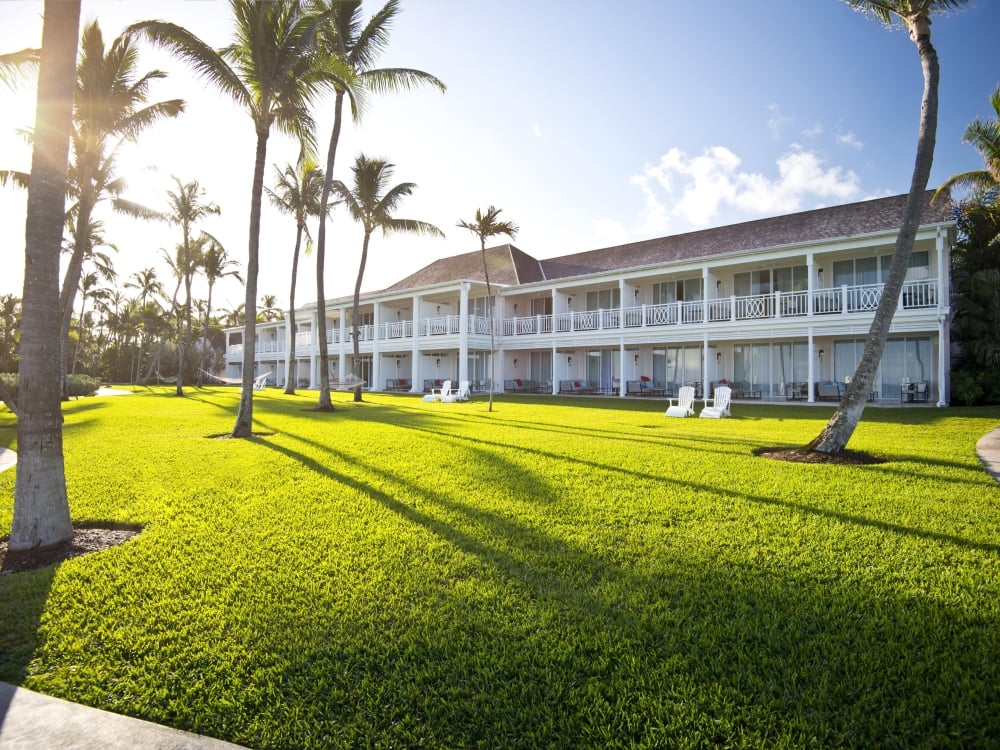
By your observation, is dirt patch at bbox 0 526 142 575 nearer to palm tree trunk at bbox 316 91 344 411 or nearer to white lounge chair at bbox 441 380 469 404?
palm tree trunk at bbox 316 91 344 411

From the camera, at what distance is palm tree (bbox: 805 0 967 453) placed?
7.93m

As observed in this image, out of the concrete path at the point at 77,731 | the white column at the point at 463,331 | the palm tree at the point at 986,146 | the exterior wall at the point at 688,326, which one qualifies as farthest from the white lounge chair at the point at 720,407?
the concrete path at the point at 77,731

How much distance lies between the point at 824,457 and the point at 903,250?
327 cm

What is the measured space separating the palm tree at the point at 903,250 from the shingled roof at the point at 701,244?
9.47 m

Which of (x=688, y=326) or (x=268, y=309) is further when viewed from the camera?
(x=268, y=309)

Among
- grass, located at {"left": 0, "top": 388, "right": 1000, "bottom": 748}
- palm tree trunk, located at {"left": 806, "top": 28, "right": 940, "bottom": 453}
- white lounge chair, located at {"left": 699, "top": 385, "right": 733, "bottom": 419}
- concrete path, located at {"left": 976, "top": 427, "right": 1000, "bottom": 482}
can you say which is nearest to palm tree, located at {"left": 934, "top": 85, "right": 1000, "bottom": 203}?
white lounge chair, located at {"left": 699, "top": 385, "right": 733, "bottom": 419}

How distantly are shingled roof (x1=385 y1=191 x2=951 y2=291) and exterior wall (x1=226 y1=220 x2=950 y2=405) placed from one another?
93 cm

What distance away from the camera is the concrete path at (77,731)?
2232mm

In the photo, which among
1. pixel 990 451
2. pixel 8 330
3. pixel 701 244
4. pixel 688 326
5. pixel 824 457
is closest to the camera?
pixel 824 457

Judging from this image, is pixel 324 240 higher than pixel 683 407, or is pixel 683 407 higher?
pixel 324 240

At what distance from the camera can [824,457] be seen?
7793mm

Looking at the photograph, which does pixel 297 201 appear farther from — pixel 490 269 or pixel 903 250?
pixel 903 250

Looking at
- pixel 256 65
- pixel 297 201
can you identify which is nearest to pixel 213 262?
pixel 297 201

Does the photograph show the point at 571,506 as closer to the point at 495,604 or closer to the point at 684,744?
the point at 495,604
